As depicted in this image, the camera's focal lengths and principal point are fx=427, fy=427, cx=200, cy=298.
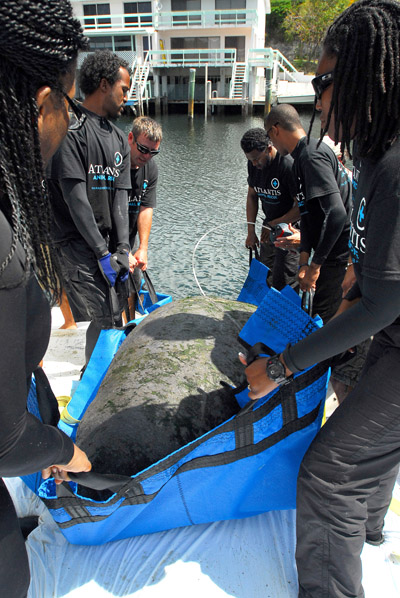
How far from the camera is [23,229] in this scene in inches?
37.9

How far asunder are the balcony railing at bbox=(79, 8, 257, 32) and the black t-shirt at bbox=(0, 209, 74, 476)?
121 ft

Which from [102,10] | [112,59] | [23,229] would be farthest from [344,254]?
[102,10]

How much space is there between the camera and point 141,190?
3904 millimetres

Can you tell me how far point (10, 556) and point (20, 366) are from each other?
2.12 feet

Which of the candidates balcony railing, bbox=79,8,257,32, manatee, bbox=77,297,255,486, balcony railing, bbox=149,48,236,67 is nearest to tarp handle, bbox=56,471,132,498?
manatee, bbox=77,297,255,486

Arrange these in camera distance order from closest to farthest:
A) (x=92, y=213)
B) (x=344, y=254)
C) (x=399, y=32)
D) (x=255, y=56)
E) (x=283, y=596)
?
(x=399, y=32) < (x=283, y=596) < (x=92, y=213) < (x=344, y=254) < (x=255, y=56)

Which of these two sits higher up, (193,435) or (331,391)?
(193,435)

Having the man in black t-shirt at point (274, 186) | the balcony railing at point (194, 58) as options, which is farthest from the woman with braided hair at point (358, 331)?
the balcony railing at point (194, 58)

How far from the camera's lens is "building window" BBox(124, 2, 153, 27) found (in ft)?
108

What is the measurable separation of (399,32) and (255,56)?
36.5m

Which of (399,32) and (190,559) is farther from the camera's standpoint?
(190,559)

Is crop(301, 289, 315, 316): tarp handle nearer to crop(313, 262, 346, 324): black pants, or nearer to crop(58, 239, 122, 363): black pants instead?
crop(313, 262, 346, 324): black pants

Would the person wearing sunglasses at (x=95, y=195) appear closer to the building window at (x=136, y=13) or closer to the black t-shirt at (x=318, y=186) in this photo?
the black t-shirt at (x=318, y=186)

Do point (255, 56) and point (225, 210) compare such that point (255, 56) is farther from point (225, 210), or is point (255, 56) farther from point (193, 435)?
point (193, 435)
